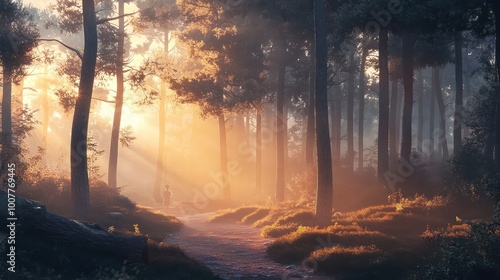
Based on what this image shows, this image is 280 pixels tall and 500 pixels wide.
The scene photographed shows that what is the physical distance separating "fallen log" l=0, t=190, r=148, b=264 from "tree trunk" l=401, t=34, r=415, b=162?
15.7m

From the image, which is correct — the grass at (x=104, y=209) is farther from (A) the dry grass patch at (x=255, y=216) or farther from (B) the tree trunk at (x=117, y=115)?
(B) the tree trunk at (x=117, y=115)

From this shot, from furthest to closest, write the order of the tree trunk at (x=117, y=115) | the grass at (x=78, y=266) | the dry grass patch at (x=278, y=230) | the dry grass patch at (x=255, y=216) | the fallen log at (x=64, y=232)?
1. the tree trunk at (x=117, y=115)
2. the dry grass patch at (x=255, y=216)
3. the dry grass patch at (x=278, y=230)
4. the fallen log at (x=64, y=232)
5. the grass at (x=78, y=266)

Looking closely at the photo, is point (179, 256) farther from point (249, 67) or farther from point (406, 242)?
point (249, 67)

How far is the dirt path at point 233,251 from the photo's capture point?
12320 mm

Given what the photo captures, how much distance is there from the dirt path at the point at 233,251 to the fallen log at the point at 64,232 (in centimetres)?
260

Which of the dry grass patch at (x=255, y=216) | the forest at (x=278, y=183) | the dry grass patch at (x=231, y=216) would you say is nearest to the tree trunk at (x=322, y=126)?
the forest at (x=278, y=183)

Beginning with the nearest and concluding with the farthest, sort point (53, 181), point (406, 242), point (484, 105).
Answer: point (406, 242) < point (53, 181) < point (484, 105)

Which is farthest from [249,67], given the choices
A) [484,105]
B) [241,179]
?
[241,179]

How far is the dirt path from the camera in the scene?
40.4 feet

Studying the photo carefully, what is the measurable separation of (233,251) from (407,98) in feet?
41.8

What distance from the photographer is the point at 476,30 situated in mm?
16188

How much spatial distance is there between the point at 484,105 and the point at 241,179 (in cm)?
3387

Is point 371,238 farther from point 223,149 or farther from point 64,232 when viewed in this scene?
point 223,149

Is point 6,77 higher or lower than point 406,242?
higher
